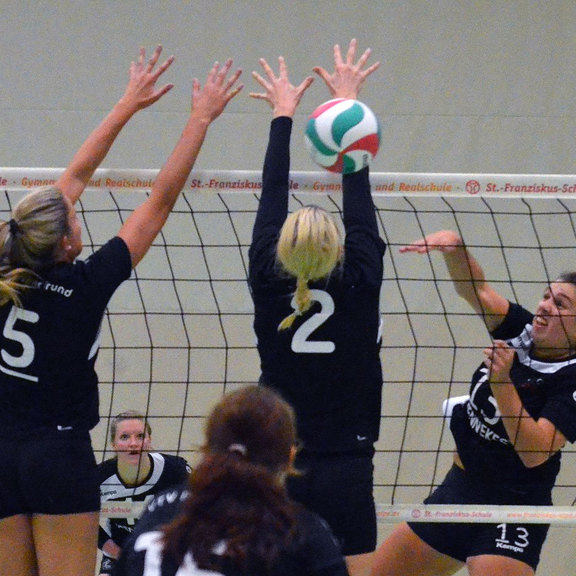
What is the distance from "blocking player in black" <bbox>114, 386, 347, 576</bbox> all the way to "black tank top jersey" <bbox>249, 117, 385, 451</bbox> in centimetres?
Answer: 102

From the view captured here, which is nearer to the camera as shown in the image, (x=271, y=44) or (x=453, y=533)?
(x=453, y=533)

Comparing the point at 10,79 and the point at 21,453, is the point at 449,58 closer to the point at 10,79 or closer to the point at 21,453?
the point at 10,79

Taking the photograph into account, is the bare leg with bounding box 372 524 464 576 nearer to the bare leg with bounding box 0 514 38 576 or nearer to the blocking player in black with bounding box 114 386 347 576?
the bare leg with bounding box 0 514 38 576

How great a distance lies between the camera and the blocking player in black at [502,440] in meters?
3.57

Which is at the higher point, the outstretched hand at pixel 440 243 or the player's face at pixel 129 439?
the outstretched hand at pixel 440 243

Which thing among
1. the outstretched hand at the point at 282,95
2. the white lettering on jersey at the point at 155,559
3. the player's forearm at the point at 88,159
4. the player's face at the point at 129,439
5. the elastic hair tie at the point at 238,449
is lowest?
the player's face at the point at 129,439

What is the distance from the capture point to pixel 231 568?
6.10 feet

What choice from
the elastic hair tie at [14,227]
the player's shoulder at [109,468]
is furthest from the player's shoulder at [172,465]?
the elastic hair tie at [14,227]

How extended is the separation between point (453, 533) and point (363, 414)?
40.1 inches

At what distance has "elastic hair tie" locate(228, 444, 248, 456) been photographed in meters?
1.94

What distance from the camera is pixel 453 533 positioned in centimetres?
388

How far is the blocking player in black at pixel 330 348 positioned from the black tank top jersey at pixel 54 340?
467mm

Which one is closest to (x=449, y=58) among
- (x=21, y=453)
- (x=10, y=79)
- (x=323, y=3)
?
(x=323, y=3)

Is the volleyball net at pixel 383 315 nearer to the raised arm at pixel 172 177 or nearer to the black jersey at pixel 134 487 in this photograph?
the black jersey at pixel 134 487
